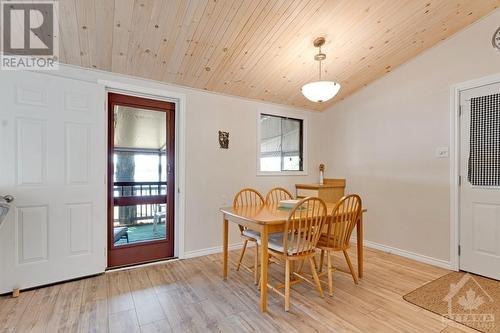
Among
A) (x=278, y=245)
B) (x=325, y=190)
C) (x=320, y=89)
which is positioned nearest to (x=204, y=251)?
(x=278, y=245)

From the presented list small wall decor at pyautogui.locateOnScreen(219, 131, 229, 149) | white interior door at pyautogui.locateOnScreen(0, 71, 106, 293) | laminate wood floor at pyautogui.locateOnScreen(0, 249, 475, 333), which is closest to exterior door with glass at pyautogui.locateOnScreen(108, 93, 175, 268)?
white interior door at pyautogui.locateOnScreen(0, 71, 106, 293)

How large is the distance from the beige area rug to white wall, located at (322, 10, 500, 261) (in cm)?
46

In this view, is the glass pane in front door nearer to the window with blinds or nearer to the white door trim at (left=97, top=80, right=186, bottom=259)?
the white door trim at (left=97, top=80, right=186, bottom=259)

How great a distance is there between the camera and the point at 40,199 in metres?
2.42

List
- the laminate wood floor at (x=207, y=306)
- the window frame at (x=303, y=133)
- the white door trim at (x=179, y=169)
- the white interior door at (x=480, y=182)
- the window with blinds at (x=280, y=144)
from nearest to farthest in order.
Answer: the laminate wood floor at (x=207, y=306)
the white interior door at (x=480, y=182)
the white door trim at (x=179, y=169)
the window frame at (x=303, y=133)
the window with blinds at (x=280, y=144)

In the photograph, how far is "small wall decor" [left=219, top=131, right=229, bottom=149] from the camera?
11.8 ft

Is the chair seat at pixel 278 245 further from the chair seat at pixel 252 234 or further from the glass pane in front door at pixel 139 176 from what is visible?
the glass pane in front door at pixel 139 176

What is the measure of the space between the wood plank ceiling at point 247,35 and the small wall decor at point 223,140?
0.64 meters

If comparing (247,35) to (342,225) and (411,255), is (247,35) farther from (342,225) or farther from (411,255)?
(411,255)

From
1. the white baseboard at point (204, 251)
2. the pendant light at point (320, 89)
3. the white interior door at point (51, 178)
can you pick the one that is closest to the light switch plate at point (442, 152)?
the pendant light at point (320, 89)

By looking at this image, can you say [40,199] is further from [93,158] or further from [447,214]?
[447,214]

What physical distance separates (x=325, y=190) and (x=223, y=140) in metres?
1.82

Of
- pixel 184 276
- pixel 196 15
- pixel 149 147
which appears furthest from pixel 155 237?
pixel 196 15

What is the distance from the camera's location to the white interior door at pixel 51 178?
89.8 inches
